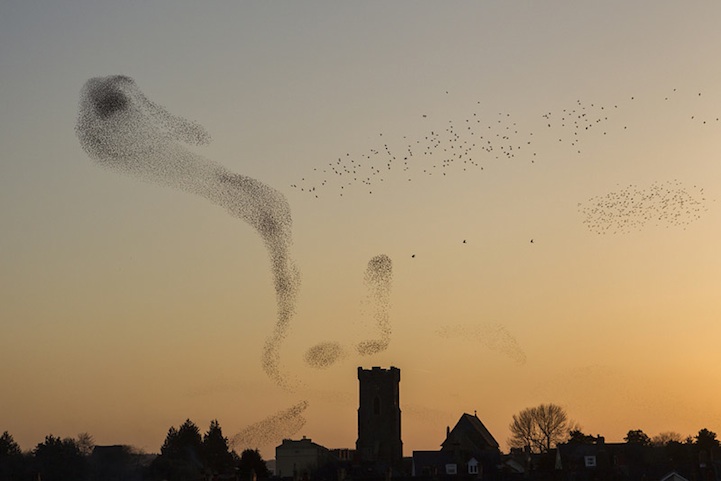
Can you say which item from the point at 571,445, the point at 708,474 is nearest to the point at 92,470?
the point at 571,445

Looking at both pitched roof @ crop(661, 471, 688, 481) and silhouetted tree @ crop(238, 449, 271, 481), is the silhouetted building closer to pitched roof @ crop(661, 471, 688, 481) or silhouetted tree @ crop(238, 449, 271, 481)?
silhouetted tree @ crop(238, 449, 271, 481)

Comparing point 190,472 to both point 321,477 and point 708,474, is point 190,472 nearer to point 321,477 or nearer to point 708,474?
point 321,477

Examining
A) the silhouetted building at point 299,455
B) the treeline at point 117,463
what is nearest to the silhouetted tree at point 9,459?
the treeline at point 117,463

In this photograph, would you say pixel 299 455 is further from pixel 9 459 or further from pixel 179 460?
pixel 9 459

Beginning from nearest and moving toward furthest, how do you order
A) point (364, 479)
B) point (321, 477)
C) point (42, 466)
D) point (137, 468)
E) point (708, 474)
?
point (708, 474) → point (364, 479) → point (321, 477) → point (42, 466) → point (137, 468)

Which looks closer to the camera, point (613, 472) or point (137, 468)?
point (613, 472)

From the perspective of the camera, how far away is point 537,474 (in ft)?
399

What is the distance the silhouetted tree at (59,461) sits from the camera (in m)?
173

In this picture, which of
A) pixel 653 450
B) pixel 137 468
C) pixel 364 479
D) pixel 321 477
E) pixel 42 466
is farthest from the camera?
pixel 137 468

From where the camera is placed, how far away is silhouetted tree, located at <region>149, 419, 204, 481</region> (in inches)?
6939

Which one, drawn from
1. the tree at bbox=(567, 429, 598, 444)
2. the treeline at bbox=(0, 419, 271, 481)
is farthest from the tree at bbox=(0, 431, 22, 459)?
the tree at bbox=(567, 429, 598, 444)

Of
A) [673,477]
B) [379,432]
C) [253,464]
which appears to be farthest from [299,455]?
[673,477]

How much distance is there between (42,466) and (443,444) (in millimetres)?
59291

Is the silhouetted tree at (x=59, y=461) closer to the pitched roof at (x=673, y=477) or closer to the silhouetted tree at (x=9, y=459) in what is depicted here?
the silhouetted tree at (x=9, y=459)
